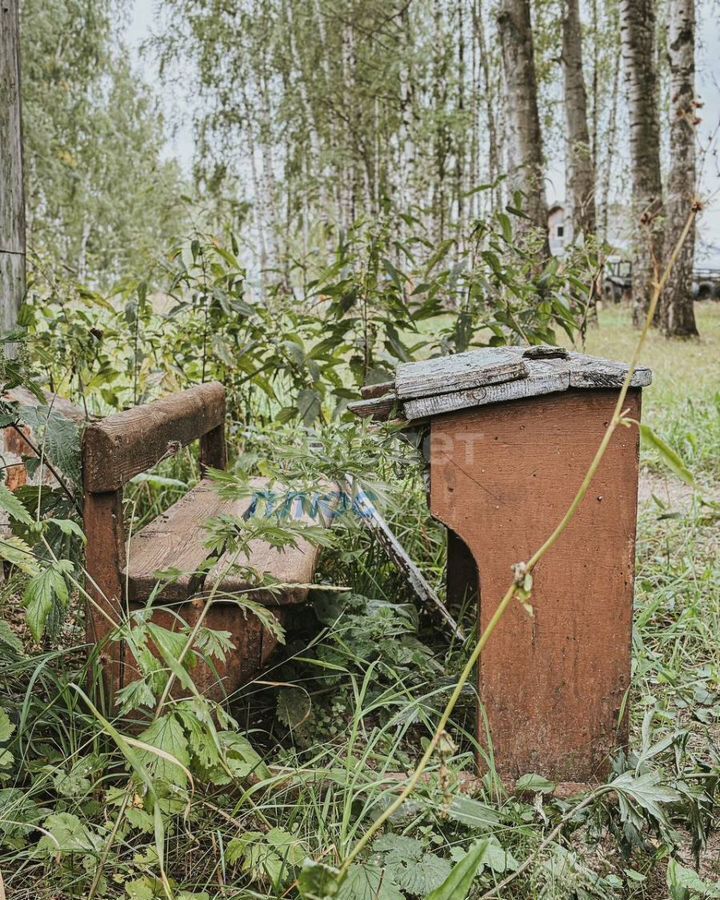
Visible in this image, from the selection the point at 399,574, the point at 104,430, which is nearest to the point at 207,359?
the point at 399,574

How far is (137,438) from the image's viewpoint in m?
1.95

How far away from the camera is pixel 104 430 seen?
1.78 m

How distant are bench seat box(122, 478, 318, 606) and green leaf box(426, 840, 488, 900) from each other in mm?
665

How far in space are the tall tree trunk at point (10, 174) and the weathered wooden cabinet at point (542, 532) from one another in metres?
1.35

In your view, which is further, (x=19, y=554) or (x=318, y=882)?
(x=19, y=554)

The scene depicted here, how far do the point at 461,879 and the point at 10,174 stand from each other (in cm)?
227

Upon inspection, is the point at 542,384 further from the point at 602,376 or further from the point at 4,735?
the point at 4,735

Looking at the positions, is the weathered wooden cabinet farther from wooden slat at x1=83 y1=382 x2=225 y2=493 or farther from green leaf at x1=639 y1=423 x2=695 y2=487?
green leaf at x1=639 y1=423 x2=695 y2=487

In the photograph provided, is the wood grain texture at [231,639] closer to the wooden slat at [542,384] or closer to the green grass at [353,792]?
the green grass at [353,792]

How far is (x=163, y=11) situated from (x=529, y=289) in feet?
51.3

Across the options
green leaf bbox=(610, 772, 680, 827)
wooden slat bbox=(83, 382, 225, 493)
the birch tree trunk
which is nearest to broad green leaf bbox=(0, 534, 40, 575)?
wooden slat bbox=(83, 382, 225, 493)

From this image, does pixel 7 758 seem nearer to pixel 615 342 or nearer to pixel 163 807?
pixel 163 807

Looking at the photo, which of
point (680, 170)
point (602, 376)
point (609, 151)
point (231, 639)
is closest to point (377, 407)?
point (602, 376)

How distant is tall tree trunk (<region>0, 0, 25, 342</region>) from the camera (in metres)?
2.40
